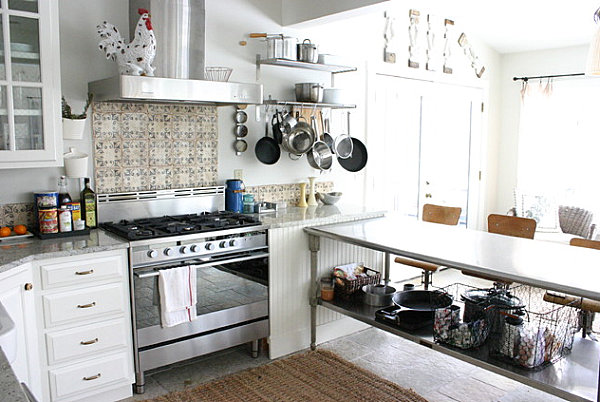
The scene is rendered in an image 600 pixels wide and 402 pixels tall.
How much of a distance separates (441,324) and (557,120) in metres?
3.68

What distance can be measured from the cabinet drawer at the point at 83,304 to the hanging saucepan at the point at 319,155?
1.87 m

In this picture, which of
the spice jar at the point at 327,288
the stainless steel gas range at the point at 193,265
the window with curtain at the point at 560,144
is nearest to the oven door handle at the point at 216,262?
the stainless steel gas range at the point at 193,265

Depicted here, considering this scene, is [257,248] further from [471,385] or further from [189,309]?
[471,385]

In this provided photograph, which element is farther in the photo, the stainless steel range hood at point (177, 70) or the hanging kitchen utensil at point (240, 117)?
the hanging kitchen utensil at point (240, 117)

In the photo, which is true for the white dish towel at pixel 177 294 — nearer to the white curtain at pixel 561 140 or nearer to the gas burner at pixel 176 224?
the gas burner at pixel 176 224

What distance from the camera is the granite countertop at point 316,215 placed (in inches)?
135

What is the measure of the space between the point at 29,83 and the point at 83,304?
45.7 inches

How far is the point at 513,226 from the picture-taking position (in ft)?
13.0

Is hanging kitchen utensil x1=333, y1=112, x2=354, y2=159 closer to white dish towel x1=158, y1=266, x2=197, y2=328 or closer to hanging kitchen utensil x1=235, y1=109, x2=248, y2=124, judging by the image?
hanging kitchen utensil x1=235, y1=109, x2=248, y2=124

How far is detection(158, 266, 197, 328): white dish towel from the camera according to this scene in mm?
2897

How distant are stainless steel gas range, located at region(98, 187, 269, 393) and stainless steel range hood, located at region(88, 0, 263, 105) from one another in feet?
2.35

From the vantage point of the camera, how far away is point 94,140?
3.21 metres

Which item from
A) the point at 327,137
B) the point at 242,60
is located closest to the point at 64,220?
the point at 242,60

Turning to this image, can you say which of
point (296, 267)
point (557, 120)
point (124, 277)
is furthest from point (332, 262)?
point (557, 120)
